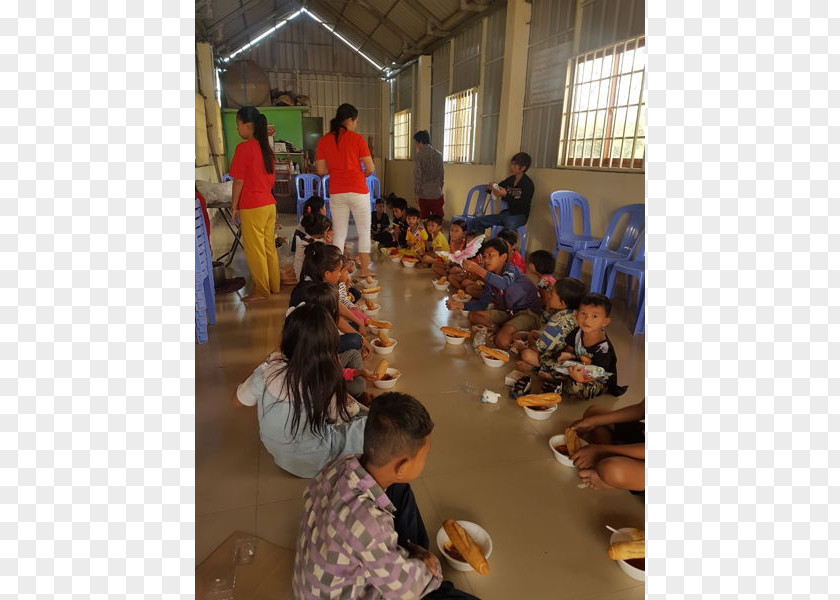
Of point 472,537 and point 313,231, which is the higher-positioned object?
point 313,231

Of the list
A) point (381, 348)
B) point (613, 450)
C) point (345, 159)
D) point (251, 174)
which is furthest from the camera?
point (345, 159)

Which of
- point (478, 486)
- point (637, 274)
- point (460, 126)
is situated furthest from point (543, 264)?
point (460, 126)

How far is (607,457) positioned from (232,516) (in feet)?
4.59

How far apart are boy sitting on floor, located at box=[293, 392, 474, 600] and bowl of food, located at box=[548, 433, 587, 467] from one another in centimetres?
90

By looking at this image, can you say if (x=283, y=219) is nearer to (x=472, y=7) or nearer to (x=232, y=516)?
(x=472, y=7)

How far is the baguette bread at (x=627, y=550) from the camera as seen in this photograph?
1455 millimetres

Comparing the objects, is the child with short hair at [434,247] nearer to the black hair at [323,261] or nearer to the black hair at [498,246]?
the black hair at [498,246]

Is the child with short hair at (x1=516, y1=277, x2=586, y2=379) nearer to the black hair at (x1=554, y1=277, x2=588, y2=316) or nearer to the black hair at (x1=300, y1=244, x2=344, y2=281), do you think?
the black hair at (x1=554, y1=277, x2=588, y2=316)

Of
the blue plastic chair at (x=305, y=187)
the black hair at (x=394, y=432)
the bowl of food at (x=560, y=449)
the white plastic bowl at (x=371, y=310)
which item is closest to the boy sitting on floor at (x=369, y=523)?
the black hair at (x=394, y=432)

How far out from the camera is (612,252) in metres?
4.13

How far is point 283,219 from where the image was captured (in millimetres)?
9406

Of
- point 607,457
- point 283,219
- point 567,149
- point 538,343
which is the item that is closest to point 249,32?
point 283,219

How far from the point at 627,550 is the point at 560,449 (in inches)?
22.9

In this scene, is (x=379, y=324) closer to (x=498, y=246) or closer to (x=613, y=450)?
(x=498, y=246)
